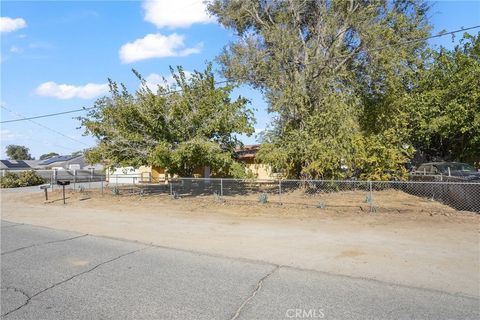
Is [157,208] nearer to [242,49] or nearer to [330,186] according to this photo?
[330,186]

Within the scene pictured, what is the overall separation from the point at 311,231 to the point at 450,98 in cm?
1731

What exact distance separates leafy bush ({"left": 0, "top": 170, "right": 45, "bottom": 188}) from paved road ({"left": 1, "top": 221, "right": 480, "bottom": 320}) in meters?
25.3

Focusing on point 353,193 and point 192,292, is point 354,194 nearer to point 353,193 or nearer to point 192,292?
point 353,193

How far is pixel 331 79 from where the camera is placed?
61.1 feet

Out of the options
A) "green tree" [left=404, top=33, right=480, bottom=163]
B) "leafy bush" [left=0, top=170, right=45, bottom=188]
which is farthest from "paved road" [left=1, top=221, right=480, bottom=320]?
"leafy bush" [left=0, top=170, right=45, bottom=188]

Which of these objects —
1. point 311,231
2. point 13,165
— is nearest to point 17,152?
point 13,165

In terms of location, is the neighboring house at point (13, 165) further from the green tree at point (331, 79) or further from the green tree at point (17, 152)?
the green tree at point (331, 79)

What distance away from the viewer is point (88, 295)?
5.31 metres

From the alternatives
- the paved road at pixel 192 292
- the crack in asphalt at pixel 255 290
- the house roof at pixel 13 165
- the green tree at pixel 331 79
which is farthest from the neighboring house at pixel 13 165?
the crack in asphalt at pixel 255 290

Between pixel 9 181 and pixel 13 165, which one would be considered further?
pixel 13 165

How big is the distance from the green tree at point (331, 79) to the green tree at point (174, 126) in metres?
1.85

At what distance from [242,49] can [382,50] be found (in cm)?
691

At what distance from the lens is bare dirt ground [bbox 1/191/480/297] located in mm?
6539

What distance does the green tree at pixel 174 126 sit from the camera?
17.8 m
